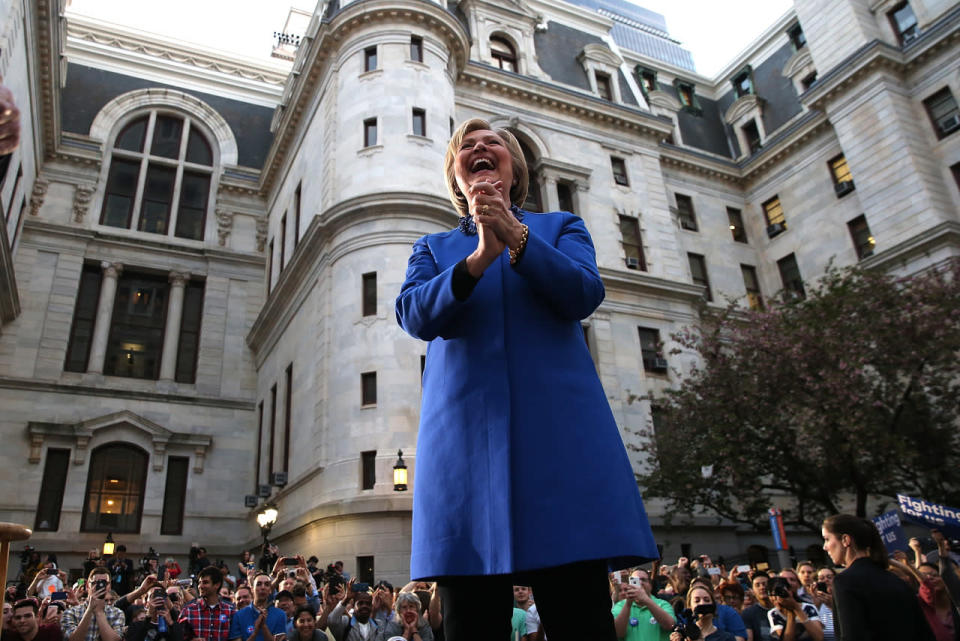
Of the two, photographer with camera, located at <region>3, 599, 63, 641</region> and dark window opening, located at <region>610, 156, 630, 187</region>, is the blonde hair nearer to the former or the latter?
photographer with camera, located at <region>3, 599, 63, 641</region>

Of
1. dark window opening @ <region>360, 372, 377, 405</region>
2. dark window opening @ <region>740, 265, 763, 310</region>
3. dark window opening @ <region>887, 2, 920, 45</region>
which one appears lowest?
dark window opening @ <region>360, 372, 377, 405</region>

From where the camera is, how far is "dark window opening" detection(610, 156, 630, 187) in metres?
29.9

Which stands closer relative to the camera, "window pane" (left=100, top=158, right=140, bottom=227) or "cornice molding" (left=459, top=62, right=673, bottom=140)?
"cornice molding" (left=459, top=62, right=673, bottom=140)

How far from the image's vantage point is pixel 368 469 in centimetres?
1905

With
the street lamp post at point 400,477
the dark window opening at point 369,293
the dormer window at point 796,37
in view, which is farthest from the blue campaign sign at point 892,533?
the dormer window at point 796,37

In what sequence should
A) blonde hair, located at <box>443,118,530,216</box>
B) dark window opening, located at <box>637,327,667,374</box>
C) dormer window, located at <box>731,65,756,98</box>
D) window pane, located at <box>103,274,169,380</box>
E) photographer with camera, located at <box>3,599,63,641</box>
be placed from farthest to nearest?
dormer window, located at <box>731,65,756,98</box>
window pane, located at <box>103,274,169,380</box>
dark window opening, located at <box>637,327,667,374</box>
photographer with camera, located at <box>3,599,63,641</box>
blonde hair, located at <box>443,118,530,216</box>

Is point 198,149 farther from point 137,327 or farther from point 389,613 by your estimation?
point 389,613

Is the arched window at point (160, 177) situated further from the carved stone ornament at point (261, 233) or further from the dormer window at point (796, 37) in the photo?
the dormer window at point (796, 37)

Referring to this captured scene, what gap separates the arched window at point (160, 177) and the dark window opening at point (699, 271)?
896 inches

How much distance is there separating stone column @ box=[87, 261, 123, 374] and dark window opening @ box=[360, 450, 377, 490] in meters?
14.9

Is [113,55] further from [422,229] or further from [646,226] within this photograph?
[646,226]

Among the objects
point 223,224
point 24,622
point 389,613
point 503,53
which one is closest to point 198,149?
point 223,224

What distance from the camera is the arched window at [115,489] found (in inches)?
1012

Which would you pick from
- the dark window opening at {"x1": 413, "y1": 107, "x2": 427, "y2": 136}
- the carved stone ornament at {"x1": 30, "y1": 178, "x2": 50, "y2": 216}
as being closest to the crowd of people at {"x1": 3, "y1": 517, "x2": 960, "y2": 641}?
the dark window opening at {"x1": 413, "y1": 107, "x2": 427, "y2": 136}
